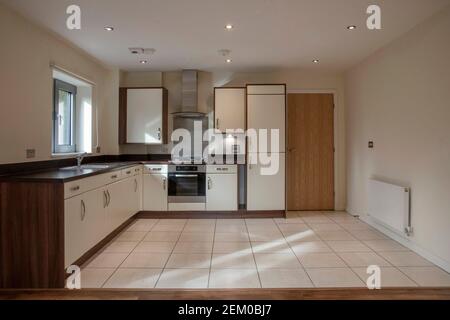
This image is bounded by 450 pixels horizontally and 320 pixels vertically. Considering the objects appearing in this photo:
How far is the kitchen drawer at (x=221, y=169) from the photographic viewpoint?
15.8 feet

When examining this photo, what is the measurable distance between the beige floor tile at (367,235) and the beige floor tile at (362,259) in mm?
592

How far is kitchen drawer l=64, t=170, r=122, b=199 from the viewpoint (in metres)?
2.55

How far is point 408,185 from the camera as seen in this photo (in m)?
3.45

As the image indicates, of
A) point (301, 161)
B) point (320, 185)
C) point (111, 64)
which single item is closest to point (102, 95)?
point (111, 64)

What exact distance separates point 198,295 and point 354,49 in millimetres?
3759

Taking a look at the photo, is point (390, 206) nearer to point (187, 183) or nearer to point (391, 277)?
point (391, 277)

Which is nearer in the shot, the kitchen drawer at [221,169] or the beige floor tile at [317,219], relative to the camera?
the beige floor tile at [317,219]

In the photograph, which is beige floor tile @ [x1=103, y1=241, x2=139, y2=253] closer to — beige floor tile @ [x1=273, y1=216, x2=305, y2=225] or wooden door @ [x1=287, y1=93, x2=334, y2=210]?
beige floor tile @ [x1=273, y1=216, x2=305, y2=225]

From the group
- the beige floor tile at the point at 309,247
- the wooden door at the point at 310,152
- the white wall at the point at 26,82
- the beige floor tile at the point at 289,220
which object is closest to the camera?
the white wall at the point at 26,82

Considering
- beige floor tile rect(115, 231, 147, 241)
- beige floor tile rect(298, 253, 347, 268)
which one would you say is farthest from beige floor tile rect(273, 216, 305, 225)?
beige floor tile rect(115, 231, 147, 241)

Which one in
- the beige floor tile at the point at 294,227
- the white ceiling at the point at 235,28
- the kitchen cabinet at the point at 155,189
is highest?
the white ceiling at the point at 235,28

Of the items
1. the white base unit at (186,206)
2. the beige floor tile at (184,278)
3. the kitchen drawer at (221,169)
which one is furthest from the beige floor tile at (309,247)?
the white base unit at (186,206)

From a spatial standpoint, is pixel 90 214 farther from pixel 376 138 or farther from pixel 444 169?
pixel 376 138

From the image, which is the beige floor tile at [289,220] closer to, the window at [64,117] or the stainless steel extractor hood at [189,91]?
the stainless steel extractor hood at [189,91]
